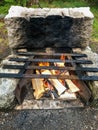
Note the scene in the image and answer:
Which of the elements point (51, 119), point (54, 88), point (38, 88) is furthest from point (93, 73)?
point (51, 119)

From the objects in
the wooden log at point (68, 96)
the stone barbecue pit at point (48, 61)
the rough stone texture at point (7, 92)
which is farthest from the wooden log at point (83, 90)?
the rough stone texture at point (7, 92)

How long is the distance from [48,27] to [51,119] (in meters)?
1.63

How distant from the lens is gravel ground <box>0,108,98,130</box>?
3.27 meters

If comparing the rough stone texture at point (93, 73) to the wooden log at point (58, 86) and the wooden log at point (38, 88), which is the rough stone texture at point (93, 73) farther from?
the wooden log at point (38, 88)

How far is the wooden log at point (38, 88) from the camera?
3.75m

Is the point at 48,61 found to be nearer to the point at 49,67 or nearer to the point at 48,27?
the point at 49,67

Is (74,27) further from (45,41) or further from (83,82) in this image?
(83,82)

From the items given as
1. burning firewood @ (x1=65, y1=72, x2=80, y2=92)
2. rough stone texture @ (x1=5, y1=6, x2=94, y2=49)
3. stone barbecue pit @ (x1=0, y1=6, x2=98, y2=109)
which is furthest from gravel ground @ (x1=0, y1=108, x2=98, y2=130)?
rough stone texture @ (x1=5, y1=6, x2=94, y2=49)

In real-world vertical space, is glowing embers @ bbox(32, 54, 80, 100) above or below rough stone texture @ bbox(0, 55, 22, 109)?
below

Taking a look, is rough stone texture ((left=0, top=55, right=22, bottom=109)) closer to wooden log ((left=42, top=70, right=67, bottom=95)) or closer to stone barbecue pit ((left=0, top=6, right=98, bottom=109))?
stone barbecue pit ((left=0, top=6, right=98, bottom=109))

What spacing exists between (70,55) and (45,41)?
0.53m

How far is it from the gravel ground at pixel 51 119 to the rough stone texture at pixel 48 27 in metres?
1.37

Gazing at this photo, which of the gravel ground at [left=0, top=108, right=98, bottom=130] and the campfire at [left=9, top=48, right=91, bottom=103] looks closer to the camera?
the gravel ground at [left=0, top=108, right=98, bottom=130]

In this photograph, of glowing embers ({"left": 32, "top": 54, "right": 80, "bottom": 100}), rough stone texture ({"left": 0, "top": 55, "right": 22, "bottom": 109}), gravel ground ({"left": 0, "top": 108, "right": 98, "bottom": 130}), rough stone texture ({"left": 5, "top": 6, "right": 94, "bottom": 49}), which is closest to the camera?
gravel ground ({"left": 0, "top": 108, "right": 98, "bottom": 130})
